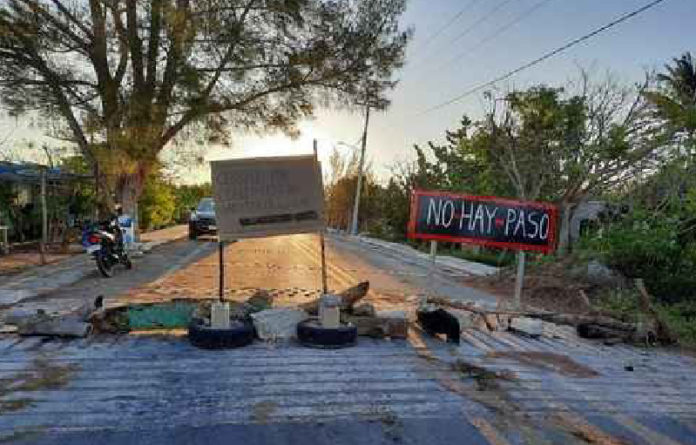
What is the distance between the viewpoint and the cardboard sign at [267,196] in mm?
7559

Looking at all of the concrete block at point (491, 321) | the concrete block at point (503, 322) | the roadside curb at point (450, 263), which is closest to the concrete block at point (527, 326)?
the concrete block at point (503, 322)

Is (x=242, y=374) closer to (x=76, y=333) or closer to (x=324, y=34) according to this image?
(x=76, y=333)

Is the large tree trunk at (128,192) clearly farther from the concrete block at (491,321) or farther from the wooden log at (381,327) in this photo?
the wooden log at (381,327)

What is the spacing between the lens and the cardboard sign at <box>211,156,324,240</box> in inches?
298

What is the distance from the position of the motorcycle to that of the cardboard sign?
6791 mm

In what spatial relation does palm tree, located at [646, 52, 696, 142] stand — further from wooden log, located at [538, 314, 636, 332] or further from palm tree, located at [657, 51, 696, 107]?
wooden log, located at [538, 314, 636, 332]

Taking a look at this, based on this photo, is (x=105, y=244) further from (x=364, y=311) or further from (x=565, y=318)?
(x=565, y=318)

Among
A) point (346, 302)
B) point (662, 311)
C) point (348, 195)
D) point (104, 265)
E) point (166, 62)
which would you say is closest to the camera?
point (346, 302)

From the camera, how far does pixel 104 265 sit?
44.4 feet

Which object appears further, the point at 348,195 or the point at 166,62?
the point at 348,195

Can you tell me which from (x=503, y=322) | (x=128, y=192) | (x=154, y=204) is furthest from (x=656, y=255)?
(x=154, y=204)

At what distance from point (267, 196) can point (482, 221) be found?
3003mm

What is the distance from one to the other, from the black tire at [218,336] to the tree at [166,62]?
12411 millimetres

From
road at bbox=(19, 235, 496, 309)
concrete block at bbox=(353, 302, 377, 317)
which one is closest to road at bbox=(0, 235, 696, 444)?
concrete block at bbox=(353, 302, 377, 317)
